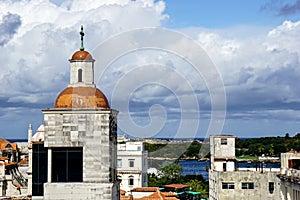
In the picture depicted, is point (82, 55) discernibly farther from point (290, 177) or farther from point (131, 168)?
point (131, 168)

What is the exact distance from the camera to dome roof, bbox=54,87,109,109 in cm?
4259

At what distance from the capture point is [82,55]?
4403cm

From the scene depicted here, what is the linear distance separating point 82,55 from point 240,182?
2521 cm

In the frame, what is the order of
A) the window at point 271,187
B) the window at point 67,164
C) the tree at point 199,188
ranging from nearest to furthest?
the window at point 67,164 → the window at point 271,187 → the tree at point 199,188

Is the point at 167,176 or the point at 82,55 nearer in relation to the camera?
the point at 82,55

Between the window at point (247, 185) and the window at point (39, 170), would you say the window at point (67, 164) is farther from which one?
the window at point (247, 185)

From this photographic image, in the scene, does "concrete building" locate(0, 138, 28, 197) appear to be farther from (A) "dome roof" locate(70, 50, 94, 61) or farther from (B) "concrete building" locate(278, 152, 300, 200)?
(B) "concrete building" locate(278, 152, 300, 200)

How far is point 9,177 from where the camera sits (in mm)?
69250

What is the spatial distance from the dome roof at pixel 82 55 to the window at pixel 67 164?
5.98 m

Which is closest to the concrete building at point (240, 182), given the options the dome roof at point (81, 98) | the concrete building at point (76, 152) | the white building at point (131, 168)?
the white building at point (131, 168)

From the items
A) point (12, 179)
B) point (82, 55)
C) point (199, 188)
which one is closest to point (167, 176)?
point (199, 188)

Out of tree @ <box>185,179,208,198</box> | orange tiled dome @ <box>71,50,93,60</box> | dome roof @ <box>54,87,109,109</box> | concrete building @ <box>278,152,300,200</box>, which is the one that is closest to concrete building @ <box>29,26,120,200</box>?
dome roof @ <box>54,87,109,109</box>

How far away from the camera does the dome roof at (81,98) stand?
42594 mm

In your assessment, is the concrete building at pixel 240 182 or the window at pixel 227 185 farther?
the window at pixel 227 185
